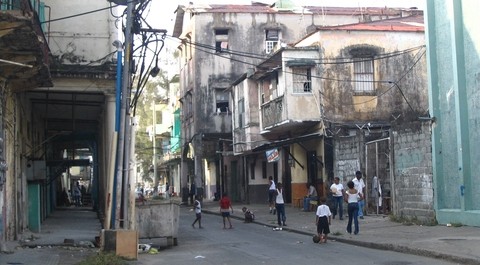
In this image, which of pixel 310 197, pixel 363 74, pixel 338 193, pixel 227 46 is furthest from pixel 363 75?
pixel 227 46

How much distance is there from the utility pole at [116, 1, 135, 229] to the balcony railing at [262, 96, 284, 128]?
699 inches

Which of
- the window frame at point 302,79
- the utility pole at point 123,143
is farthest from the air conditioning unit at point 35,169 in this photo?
the window frame at point 302,79

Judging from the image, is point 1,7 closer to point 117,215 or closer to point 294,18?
point 117,215

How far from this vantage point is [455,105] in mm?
19422

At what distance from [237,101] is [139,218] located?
25330 millimetres

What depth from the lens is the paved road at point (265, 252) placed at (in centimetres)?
1384

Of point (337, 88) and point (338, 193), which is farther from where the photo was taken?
point (337, 88)

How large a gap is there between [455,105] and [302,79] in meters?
13.0

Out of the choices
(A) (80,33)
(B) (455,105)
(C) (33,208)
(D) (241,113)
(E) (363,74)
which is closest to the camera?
(B) (455,105)

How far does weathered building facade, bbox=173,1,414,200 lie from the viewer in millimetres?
46781

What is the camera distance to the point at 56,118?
31.0 meters

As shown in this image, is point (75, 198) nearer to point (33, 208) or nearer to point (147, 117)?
point (33, 208)

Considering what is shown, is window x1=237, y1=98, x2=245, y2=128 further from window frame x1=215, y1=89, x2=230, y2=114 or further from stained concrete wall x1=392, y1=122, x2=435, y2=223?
stained concrete wall x1=392, y1=122, x2=435, y2=223

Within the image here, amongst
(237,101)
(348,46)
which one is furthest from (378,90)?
(237,101)
